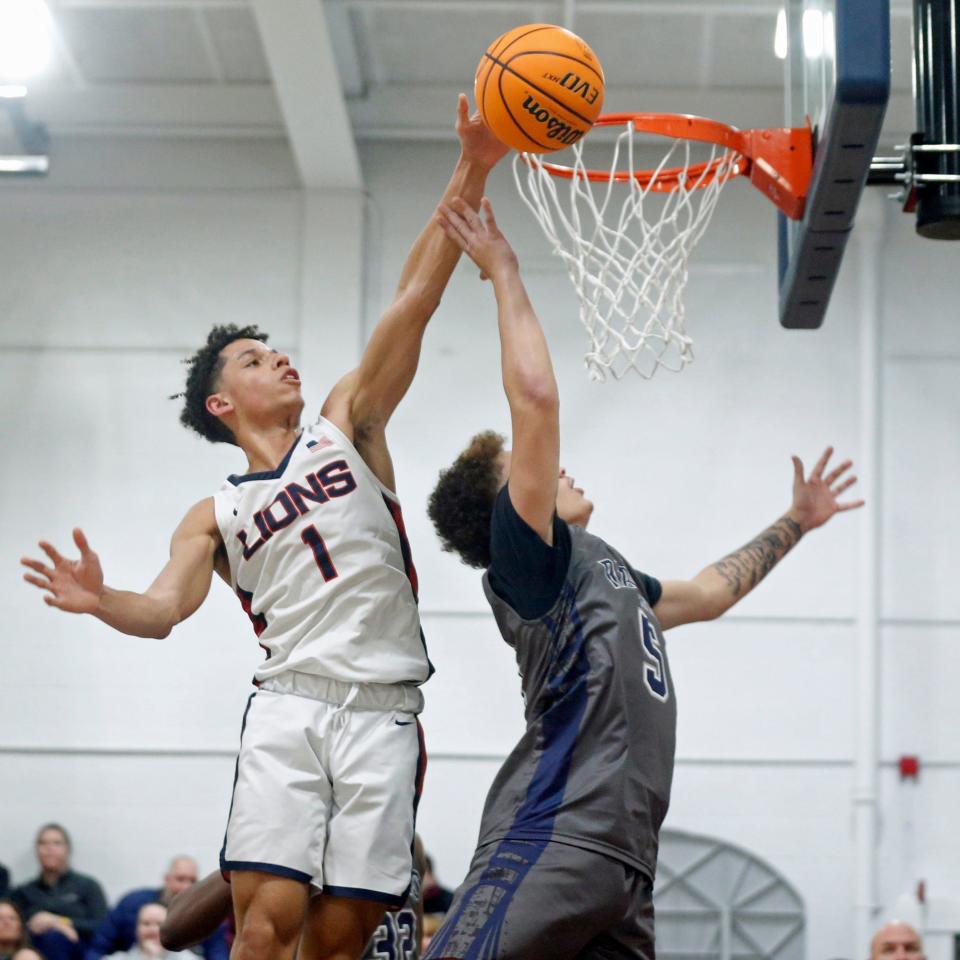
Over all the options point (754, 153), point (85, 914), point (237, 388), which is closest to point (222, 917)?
point (237, 388)

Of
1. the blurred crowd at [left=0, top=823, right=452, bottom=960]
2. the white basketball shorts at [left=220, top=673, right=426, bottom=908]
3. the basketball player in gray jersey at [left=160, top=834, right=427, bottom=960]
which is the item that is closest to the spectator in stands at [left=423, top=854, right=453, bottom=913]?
the blurred crowd at [left=0, top=823, right=452, bottom=960]

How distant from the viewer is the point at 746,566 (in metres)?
4.53

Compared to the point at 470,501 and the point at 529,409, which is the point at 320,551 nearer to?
the point at 470,501

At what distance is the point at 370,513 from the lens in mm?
4070

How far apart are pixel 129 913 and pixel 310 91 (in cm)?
537

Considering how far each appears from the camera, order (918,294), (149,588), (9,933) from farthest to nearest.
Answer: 1. (918,294)
2. (9,933)
3. (149,588)

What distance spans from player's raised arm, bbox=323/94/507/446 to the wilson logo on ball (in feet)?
0.72

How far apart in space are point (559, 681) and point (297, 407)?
1430mm

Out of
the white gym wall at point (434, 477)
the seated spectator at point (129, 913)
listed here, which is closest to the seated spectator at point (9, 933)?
the seated spectator at point (129, 913)

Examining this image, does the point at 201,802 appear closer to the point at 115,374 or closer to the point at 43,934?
the point at 43,934

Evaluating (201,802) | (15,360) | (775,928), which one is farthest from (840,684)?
(15,360)

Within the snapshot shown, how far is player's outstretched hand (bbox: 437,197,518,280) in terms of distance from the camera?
3.75 meters

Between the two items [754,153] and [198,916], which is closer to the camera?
[198,916]

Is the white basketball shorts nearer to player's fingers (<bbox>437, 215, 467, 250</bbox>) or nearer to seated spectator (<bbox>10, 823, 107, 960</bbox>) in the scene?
player's fingers (<bbox>437, 215, 467, 250</bbox>)
